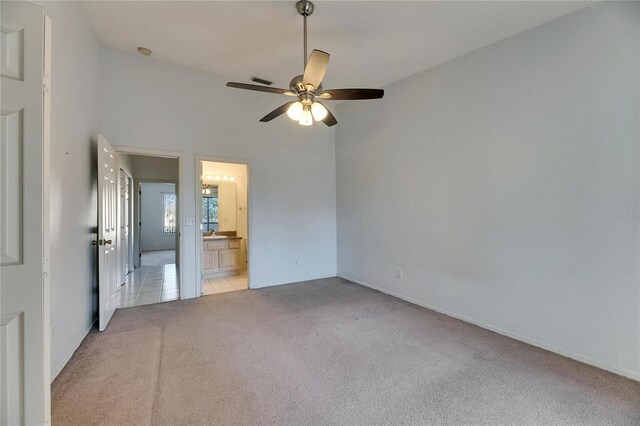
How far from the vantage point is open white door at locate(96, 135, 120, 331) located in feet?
9.70

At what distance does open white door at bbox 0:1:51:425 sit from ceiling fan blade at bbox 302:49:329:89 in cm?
147

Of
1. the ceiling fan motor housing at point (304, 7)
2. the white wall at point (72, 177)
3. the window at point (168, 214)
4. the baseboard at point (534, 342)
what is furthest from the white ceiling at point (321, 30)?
the window at point (168, 214)

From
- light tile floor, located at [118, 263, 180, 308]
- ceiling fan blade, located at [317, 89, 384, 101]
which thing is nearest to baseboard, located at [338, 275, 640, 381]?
A: ceiling fan blade, located at [317, 89, 384, 101]

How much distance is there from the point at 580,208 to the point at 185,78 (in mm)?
4856

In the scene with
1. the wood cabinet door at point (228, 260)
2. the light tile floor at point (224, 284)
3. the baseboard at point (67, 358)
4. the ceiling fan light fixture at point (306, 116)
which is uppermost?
the ceiling fan light fixture at point (306, 116)

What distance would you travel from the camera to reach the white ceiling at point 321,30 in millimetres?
2615

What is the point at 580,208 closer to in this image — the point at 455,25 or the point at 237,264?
the point at 455,25

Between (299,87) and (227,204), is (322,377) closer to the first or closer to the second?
(299,87)

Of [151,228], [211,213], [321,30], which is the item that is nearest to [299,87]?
[321,30]

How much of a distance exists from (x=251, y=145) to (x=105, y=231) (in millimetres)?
Answer: 2316

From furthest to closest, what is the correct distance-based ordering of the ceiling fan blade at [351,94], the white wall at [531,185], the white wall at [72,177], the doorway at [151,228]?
the doorway at [151,228] → the ceiling fan blade at [351,94] → the white wall at [531,185] → the white wall at [72,177]

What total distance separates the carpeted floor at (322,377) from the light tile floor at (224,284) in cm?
115

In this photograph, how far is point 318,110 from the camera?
2516 mm

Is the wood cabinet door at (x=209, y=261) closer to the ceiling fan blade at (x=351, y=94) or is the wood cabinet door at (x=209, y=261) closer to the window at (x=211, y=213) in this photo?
the window at (x=211, y=213)
